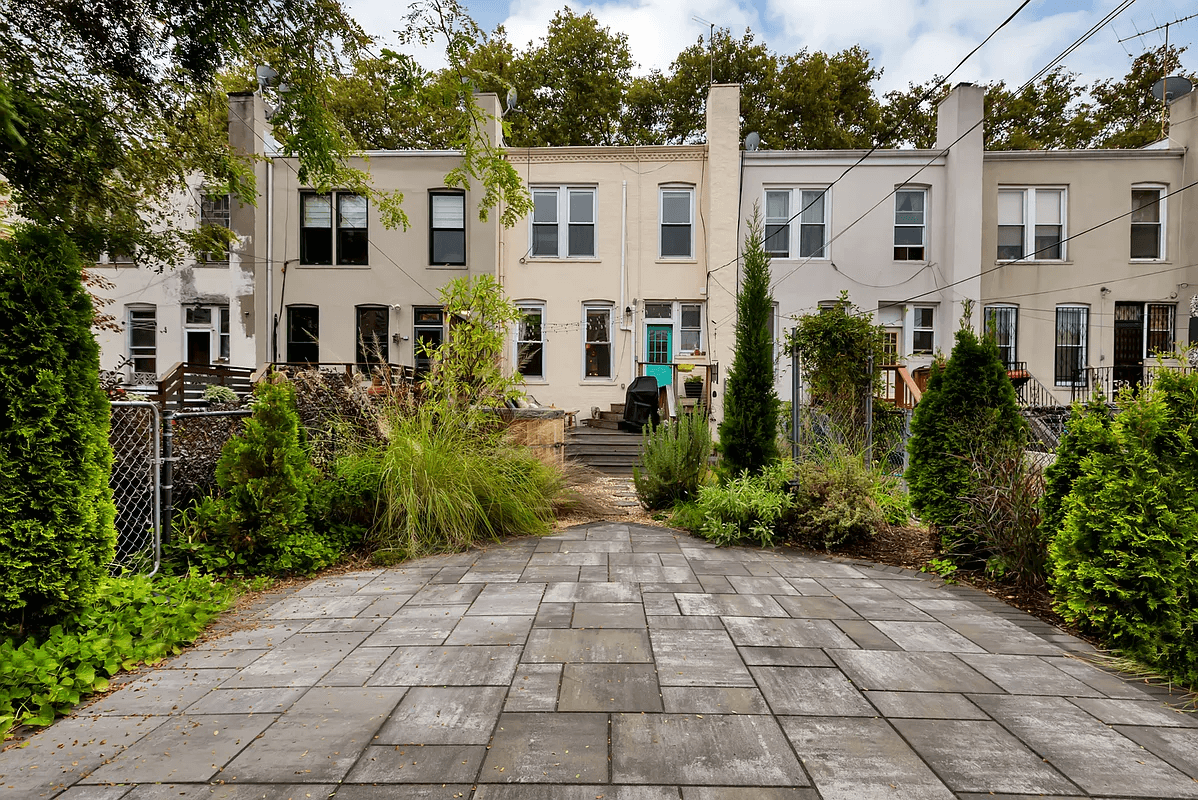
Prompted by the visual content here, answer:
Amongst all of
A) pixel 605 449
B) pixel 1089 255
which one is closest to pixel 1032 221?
pixel 1089 255

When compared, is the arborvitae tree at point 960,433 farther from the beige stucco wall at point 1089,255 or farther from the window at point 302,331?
the window at point 302,331

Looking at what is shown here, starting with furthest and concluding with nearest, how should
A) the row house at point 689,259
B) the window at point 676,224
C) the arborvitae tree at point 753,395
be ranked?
the window at point 676,224
the row house at point 689,259
the arborvitae tree at point 753,395

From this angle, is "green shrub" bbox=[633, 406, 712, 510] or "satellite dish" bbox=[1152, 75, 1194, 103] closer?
"green shrub" bbox=[633, 406, 712, 510]

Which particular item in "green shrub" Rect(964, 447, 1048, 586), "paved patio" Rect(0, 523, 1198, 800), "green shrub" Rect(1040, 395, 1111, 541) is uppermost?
"green shrub" Rect(1040, 395, 1111, 541)

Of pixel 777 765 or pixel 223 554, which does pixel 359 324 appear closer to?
pixel 223 554

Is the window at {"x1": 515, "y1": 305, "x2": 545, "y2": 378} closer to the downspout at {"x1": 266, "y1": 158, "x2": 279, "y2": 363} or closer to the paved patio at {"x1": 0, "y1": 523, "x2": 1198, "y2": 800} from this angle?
the downspout at {"x1": 266, "y1": 158, "x2": 279, "y2": 363}

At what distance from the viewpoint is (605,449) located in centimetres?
1131

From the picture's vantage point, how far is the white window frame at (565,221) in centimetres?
1379

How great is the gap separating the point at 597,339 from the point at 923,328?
7.05 metres

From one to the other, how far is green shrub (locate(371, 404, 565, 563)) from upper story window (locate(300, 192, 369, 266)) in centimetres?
918

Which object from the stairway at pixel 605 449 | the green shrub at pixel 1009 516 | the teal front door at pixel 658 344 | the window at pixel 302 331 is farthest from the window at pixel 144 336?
the green shrub at pixel 1009 516

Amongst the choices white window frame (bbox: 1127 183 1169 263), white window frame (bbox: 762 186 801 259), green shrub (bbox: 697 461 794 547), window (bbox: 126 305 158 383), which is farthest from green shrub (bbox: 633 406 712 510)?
white window frame (bbox: 1127 183 1169 263)

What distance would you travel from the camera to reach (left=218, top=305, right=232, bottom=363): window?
44.4ft

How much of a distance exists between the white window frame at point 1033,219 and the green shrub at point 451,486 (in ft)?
41.4
